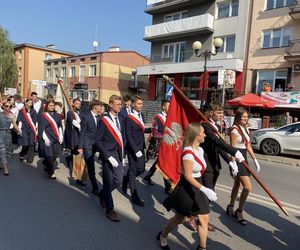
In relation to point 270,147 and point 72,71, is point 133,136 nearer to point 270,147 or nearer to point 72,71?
point 270,147

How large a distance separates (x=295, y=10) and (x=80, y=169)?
18.6 m

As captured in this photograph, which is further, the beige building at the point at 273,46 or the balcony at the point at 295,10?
the beige building at the point at 273,46

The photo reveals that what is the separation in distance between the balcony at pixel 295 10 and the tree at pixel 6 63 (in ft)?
129

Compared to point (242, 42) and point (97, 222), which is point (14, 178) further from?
point (242, 42)

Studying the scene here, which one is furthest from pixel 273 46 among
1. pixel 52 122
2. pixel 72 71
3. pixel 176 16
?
pixel 72 71

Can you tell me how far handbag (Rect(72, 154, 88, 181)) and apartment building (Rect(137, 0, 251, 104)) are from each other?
1451 centimetres

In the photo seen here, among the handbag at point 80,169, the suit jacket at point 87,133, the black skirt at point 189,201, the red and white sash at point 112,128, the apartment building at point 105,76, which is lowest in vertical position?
the handbag at point 80,169

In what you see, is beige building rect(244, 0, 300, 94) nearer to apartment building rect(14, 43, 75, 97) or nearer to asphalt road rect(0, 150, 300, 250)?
asphalt road rect(0, 150, 300, 250)

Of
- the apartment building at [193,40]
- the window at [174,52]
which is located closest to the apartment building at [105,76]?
the window at [174,52]

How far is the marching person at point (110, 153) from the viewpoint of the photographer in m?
4.59

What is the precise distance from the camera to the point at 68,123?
24.7 feet

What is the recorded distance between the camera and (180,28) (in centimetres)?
2581

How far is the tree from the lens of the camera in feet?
147

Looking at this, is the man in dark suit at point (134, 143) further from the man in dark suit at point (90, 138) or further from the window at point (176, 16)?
the window at point (176, 16)
